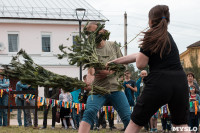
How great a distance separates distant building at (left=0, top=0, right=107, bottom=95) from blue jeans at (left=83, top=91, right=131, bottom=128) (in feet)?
80.0

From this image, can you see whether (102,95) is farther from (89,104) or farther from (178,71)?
(178,71)

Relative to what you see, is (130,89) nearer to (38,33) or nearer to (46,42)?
(38,33)

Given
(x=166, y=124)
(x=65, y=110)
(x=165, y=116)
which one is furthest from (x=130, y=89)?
(x=65, y=110)

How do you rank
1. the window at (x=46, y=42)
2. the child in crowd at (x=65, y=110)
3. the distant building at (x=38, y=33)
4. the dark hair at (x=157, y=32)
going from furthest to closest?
the window at (x=46, y=42), the distant building at (x=38, y=33), the child in crowd at (x=65, y=110), the dark hair at (x=157, y=32)

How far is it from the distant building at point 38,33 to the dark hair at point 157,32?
25711mm

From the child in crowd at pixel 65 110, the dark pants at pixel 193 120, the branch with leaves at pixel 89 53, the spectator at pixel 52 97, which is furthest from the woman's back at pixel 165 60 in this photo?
the child in crowd at pixel 65 110

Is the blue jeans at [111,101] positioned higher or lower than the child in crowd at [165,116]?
higher

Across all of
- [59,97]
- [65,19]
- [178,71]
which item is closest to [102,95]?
[178,71]

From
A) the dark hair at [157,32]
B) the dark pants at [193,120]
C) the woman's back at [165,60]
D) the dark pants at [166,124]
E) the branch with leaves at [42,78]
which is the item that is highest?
the dark hair at [157,32]

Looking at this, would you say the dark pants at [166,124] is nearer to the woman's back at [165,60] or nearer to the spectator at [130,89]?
the spectator at [130,89]

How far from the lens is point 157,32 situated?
14.6 feet

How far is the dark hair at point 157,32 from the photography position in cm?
440

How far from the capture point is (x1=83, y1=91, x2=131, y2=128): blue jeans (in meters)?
5.80

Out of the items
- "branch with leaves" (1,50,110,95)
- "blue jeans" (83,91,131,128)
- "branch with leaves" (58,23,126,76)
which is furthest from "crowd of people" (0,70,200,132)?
"branch with leaves" (1,50,110,95)
